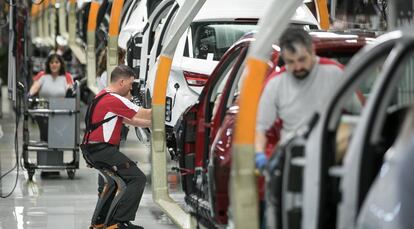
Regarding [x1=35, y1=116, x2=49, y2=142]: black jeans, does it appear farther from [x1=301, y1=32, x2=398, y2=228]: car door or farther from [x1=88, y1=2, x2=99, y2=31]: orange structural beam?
[x1=301, y1=32, x2=398, y2=228]: car door

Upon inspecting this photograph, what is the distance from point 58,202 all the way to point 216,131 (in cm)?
562

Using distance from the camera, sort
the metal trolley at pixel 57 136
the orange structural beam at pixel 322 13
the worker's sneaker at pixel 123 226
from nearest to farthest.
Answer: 1. the worker's sneaker at pixel 123 226
2. the orange structural beam at pixel 322 13
3. the metal trolley at pixel 57 136

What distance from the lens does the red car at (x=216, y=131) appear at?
30.3 ft

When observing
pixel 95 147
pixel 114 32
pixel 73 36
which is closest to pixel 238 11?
pixel 114 32

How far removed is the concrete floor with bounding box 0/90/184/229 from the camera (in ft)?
44.4

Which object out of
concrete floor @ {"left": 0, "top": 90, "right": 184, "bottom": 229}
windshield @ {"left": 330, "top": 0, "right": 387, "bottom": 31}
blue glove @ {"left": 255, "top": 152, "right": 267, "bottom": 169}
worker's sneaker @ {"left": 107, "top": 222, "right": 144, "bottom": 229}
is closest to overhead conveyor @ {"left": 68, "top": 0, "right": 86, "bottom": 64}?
windshield @ {"left": 330, "top": 0, "right": 387, "bottom": 31}

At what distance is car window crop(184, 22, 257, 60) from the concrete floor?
1.69 m

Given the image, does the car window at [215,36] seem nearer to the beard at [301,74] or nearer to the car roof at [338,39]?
the car roof at [338,39]

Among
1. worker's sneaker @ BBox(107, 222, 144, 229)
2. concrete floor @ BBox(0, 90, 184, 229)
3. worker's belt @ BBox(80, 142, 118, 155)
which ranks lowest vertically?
concrete floor @ BBox(0, 90, 184, 229)

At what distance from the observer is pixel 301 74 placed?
810 cm

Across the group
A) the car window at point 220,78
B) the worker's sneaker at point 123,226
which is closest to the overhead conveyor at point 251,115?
the car window at point 220,78

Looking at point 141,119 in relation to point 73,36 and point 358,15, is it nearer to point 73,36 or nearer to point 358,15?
point 358,15

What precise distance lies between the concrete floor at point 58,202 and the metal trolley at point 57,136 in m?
0.23

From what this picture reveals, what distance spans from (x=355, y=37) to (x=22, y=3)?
10.5 meters
